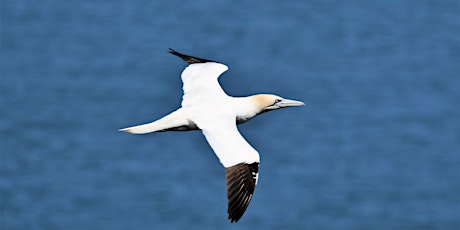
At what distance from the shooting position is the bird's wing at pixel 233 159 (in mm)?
12945

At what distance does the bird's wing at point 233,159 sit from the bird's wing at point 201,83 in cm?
69

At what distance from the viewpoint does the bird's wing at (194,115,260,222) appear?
42.5ft

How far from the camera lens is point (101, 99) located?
1294 inches

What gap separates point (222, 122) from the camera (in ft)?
44.9

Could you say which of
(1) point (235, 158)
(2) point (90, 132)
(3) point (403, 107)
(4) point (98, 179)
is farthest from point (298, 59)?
(1) point (235, 158)

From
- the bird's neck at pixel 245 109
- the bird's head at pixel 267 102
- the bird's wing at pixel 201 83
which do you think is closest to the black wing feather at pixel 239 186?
the bird's neck at pixel 245 109

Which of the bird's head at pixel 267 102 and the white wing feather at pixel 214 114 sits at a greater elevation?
the bird's head at pixel 267 102

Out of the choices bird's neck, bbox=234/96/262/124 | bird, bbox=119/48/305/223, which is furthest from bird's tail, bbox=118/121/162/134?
bird's neck, bbox=234/96/262/124

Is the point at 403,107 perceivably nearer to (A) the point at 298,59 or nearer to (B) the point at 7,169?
(A) the point at 298,59

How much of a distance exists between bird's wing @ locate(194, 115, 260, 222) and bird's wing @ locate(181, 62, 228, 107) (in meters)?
0.69

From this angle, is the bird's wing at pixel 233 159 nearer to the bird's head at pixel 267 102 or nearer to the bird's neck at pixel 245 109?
the bird's neck at pixel 245 109

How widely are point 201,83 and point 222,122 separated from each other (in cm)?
105

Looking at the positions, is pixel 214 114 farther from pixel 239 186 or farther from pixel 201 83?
pixel 239 186

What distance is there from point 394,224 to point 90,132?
A: 8083 millimetres
